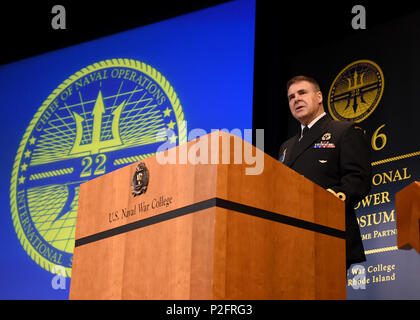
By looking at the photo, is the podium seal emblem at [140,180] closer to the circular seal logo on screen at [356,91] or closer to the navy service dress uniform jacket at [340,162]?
the navy service dress uniform jacket at [340,162]

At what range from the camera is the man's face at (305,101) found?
2.97m

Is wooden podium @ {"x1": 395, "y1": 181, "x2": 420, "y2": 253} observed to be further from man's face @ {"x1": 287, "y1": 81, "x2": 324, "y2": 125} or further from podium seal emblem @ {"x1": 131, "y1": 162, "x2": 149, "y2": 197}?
man's face @ {"x1": 287, "y1": 81, "x2": 324, "y2": 125}

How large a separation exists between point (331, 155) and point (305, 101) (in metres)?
0.34

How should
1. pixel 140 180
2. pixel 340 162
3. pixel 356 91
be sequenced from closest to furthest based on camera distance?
pixel 140 180
pixel 340 162
pixel 356 91

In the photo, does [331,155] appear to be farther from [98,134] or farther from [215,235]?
[98,134]

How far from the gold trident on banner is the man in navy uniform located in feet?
5.63

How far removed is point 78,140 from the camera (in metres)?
4.57

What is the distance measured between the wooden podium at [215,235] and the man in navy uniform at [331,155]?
13.2 inches

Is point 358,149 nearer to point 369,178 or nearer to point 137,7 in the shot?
point 369,178

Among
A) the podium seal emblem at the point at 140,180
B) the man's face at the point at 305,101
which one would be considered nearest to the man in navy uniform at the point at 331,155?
the man's face at the point at 305,101

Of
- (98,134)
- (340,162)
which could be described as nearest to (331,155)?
(340,162)

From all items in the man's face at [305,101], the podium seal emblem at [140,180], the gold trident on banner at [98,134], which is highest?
the gold trident on banner at [98,134]

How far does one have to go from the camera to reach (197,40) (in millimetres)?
4340

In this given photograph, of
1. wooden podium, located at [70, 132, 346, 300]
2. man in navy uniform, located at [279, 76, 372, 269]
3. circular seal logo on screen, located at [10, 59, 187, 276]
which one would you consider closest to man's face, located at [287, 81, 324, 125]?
man in navy uniform, located at [279, 76, 372, 269]
